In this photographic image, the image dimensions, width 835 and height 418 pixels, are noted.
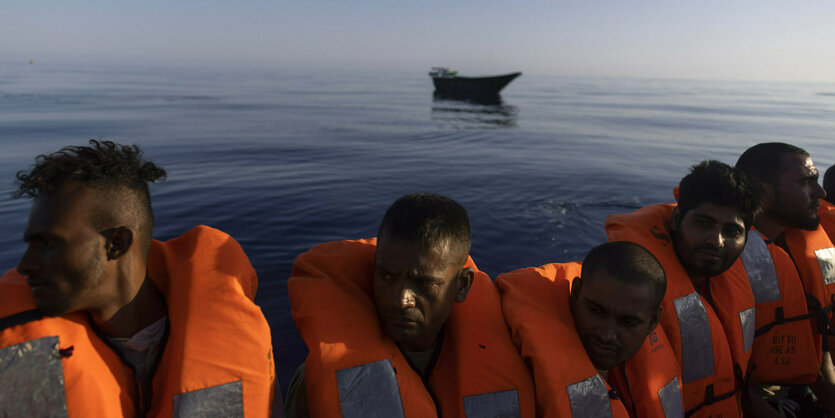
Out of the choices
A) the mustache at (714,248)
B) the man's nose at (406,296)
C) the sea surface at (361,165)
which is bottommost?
the sea surface at (361,165)

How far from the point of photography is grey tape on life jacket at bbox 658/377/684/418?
8.46 feet

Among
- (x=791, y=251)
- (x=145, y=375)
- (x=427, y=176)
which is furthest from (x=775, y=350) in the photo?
(x=427, y=176)

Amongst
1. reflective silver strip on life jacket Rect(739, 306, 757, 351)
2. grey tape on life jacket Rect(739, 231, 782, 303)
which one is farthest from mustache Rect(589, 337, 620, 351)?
grey tape on life jacket Rect(739, 231, 782, 303)

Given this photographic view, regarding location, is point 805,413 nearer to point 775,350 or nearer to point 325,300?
point 775,350

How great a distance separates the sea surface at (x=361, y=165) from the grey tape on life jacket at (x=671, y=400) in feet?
10.2

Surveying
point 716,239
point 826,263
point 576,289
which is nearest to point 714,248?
point 716,239

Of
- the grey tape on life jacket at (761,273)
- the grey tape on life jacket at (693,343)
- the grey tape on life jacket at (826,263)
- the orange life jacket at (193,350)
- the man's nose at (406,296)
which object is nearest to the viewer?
the orange life jacket at (193,350)

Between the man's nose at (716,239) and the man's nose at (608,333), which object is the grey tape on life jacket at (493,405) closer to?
the man's nose at (608,333)

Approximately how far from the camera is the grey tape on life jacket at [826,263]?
3.79 m

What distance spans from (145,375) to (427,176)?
1110cm

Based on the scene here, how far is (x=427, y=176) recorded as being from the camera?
12.9m

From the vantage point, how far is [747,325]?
3219 mm

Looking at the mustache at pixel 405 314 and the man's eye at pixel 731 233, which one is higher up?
the man's eye at pixel 731 233

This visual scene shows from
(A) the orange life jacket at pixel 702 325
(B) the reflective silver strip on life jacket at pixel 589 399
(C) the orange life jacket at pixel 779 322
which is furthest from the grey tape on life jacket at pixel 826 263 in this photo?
(B) the reflective silver strip on life jacket at pixel 589 399
